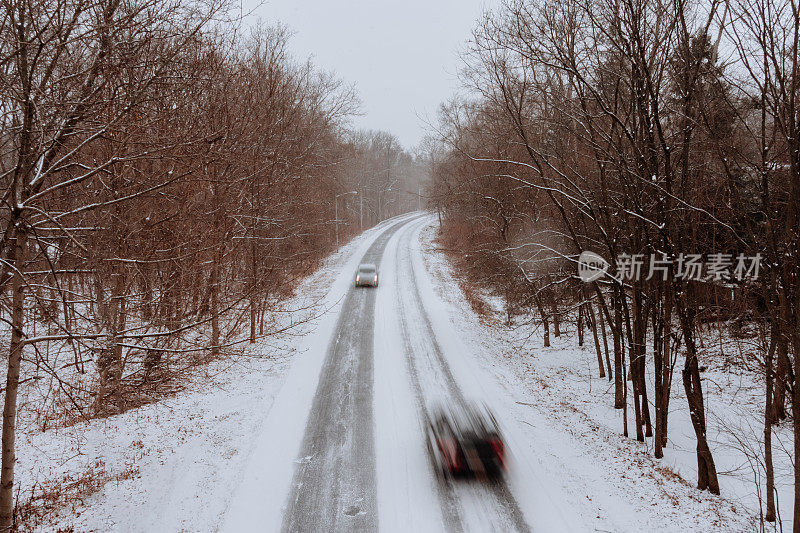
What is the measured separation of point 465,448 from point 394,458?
163cm

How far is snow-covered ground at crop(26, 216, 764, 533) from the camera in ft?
25.8

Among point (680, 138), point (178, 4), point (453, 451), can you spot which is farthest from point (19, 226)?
point (680, 138)

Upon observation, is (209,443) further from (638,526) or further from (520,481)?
(638,526)

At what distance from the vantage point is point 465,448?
9.32m

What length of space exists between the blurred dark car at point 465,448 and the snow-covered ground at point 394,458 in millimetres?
307

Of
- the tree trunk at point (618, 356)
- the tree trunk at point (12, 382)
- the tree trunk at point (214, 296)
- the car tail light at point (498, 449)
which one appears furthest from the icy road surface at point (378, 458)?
the tree trunk at point (618, 356)

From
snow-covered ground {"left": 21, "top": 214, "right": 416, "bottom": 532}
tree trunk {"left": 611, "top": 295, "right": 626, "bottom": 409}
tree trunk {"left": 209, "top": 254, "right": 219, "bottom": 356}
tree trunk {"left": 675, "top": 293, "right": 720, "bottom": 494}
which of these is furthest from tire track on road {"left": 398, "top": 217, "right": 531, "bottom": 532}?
tree trunk {"left": 209, "top": 254, "right": 219, "bottom": 356}

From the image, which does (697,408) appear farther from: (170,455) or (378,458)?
(170,455)

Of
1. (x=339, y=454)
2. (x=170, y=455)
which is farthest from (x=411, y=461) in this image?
(x=170, y=455)

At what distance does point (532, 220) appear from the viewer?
56.1ft

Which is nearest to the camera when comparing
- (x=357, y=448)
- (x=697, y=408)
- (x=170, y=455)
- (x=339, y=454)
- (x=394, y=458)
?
(x=697, y=408)

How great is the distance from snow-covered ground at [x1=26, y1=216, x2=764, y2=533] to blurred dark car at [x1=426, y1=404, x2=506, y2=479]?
1.01 feet

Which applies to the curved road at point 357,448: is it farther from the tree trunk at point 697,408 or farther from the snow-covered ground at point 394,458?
the tree trunk at point 697,408

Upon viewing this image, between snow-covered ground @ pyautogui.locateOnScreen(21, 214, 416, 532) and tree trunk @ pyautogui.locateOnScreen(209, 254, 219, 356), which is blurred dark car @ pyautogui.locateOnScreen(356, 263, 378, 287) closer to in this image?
snow-covered ground @ pyautogui.locateOnScreen(21, 214, 416, 532)
